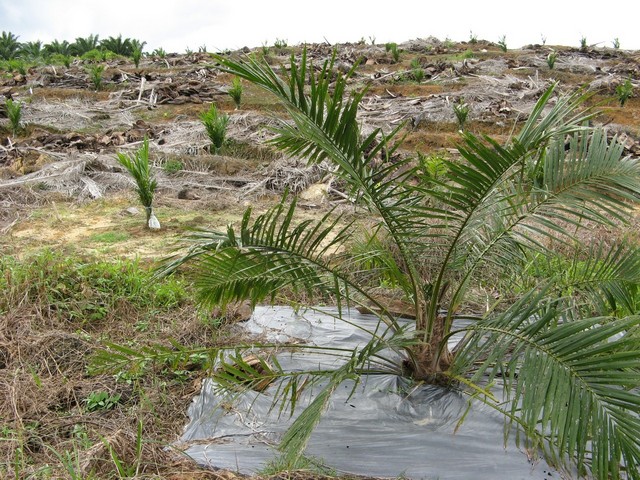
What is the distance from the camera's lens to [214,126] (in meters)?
8.64

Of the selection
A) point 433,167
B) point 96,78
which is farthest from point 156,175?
point 96,78

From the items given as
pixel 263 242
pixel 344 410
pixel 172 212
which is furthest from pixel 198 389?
pixel 172 212

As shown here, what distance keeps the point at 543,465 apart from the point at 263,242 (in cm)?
151

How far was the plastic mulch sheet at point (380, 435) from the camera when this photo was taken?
242cm

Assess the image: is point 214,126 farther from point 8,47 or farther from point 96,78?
point 8,47

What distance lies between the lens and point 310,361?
11.0ft

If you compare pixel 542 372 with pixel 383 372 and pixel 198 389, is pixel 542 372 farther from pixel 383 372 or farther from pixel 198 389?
pixel 198 389

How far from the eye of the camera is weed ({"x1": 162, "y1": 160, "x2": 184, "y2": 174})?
8453 mm

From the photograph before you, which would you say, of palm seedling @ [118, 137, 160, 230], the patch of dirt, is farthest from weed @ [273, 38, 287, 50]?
palm seedling @ [118, 137, 160, 230]

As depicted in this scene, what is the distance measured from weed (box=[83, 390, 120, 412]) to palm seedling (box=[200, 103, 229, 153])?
19.1ft

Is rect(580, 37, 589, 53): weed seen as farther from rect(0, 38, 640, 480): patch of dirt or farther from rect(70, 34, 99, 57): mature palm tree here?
rect(70, 34, 99, 57): mature palm tree

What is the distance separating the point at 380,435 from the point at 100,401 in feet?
5.07

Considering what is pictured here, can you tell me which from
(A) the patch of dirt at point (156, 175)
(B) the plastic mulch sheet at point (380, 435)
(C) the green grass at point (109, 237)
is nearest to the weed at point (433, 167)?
(A) the patch of dirt at point (156, 175)

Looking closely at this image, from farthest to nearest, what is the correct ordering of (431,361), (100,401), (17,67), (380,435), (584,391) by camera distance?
(17,67) → (100,401) → (431,361) → (380,435) → (584,391)
